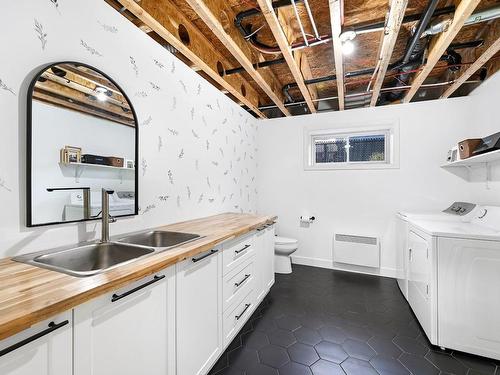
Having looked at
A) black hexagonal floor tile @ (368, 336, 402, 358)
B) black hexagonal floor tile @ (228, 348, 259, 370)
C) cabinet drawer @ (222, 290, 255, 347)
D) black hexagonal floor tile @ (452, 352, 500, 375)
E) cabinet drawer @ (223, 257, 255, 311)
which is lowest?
black hexagonal floor tile @ (452, 352, 500, 375)

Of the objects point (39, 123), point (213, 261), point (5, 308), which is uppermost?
point (39, 123)

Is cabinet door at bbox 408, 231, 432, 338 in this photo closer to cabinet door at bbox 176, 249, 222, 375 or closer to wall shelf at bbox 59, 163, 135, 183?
cabinet door at bbox 176, 249, 222, 375

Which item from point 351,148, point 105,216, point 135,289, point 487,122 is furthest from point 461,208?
point 105,216

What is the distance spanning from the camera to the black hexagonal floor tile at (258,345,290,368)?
64.2 inches

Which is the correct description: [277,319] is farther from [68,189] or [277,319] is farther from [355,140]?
[355,140]

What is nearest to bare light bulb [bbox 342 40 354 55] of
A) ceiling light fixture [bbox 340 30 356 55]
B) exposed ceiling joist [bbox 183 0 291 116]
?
ceiling light fixture [bbox 340 30 356 55]

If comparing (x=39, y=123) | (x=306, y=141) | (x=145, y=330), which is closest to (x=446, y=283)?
(x=145, y=330)

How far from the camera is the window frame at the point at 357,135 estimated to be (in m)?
3.17

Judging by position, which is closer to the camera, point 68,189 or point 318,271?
point 68,189

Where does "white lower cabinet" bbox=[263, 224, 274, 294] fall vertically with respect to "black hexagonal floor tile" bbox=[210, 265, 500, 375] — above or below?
above

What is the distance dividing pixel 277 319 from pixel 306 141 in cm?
247

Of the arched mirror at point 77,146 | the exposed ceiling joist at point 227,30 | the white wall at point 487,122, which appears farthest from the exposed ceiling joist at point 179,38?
the white wall at point 487,122

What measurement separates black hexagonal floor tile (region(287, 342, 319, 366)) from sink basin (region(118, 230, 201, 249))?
1.10 m

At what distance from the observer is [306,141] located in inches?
142
